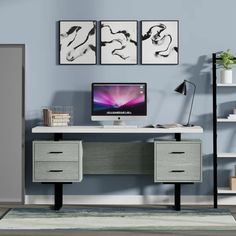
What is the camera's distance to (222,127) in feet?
17.4

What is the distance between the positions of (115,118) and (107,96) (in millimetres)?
205

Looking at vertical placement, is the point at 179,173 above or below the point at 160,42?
below

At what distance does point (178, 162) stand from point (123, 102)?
0.73 m

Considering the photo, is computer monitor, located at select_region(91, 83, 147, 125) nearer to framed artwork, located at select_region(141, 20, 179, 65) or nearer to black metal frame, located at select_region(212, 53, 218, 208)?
framed artwork, located at select_region(141, 20, 179, 65)

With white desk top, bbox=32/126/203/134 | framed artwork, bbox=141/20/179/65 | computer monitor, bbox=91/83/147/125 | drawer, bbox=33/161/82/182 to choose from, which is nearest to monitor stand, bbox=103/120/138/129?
computer monitor, bbox=91/83/147/125

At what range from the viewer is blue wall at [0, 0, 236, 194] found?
17.3 feet

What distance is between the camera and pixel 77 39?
528 centimetres

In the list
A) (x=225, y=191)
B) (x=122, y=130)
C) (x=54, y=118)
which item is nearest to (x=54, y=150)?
(x=54, y=118)

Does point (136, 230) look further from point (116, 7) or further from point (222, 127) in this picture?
point (116, 7)

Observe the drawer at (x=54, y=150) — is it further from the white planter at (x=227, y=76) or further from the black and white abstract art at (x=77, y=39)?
the white planter at (x=227, y=76)

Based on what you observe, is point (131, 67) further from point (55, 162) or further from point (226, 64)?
point (55, 162)

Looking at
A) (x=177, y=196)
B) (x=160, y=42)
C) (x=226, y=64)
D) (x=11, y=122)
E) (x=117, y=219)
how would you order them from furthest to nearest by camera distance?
(x=11, y=122) < (x=160, y=42) < (x=226, y=64) < (x=177, y=196) < (x=117, y=219)

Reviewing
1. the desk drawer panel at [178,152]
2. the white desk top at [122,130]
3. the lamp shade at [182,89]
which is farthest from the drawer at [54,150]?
the lamp shade at [182,89]

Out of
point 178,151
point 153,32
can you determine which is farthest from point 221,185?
point 153,32
